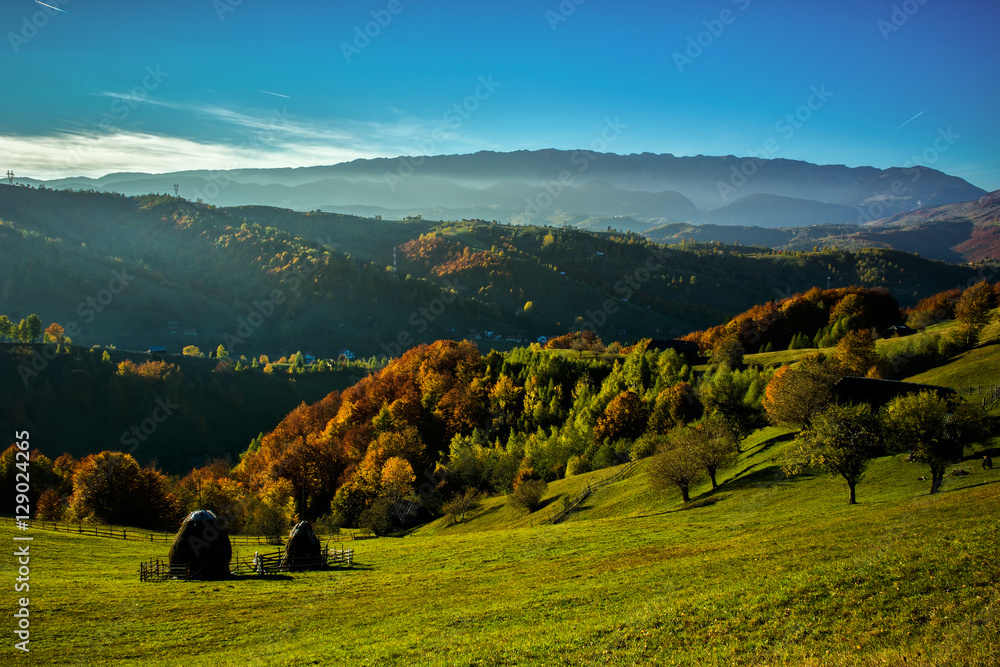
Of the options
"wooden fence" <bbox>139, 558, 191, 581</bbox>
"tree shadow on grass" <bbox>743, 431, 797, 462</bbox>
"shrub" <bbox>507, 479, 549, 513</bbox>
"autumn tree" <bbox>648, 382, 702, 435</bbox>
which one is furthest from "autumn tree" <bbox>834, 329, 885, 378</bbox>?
"wooden fence" <bbox>139, 558, 191, 581</bbox>

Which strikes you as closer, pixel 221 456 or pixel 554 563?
pixel 554 563

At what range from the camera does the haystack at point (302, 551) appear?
43469mm

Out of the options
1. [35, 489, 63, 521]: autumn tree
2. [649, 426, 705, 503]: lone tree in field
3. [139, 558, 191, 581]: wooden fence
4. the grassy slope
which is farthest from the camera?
[35, 489, 63, 521]: autumn tree

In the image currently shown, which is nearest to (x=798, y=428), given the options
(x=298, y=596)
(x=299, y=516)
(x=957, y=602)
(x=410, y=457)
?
(x=957, y=602)

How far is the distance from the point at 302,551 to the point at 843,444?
41.4 metres

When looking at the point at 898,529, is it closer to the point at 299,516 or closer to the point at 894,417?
the point at 894,417

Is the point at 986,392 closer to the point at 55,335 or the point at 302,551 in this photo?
the point at 302,551

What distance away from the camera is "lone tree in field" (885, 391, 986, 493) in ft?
129

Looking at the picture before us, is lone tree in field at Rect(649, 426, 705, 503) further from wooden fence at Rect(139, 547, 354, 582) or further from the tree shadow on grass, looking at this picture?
wooden fence at Rect(139, 547, 354, 582)

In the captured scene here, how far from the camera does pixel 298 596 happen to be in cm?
3189

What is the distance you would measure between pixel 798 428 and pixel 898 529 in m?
34.4

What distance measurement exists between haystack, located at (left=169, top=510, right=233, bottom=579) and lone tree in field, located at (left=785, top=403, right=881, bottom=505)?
43953 millimetres

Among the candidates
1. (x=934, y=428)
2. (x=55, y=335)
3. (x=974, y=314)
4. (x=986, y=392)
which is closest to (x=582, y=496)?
(x=934, y=428)

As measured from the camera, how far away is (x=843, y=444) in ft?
130
